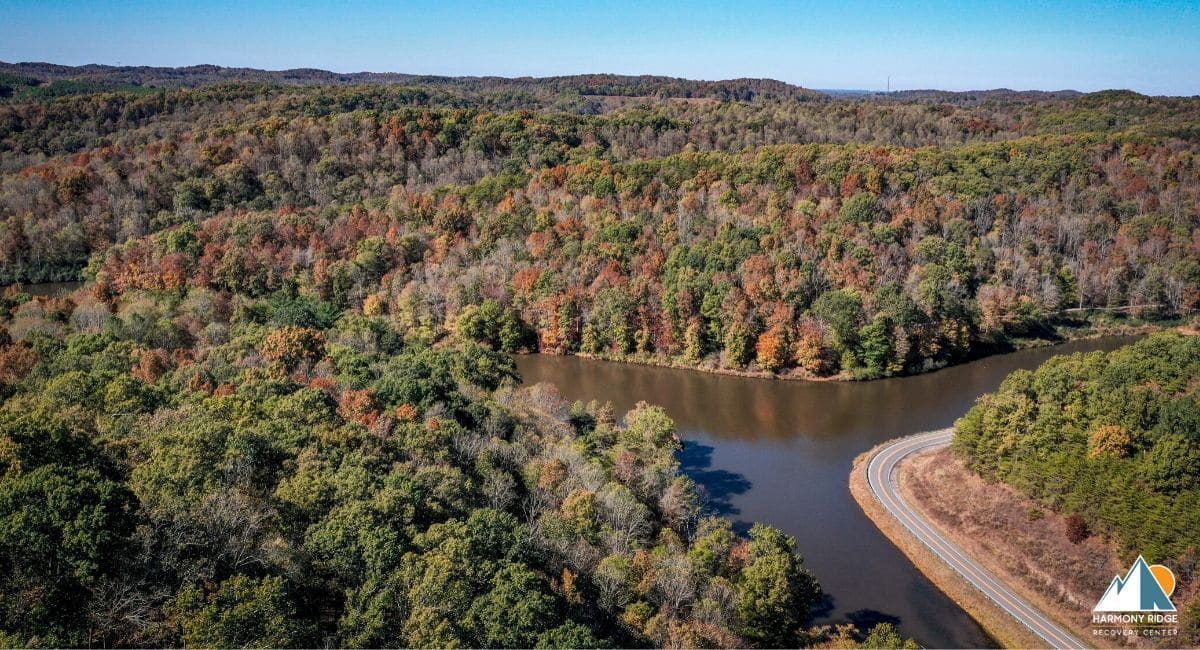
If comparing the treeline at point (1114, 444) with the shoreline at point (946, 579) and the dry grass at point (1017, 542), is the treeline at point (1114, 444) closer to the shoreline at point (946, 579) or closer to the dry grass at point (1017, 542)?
the dry grass at point (1017, 542)

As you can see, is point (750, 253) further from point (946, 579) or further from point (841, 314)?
point (946, 579)

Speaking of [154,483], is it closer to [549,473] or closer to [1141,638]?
[549,473]

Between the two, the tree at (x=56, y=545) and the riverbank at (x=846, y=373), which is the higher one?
the tree at (x=56, y=545)

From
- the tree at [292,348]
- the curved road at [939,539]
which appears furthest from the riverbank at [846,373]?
the tree at [292,348]

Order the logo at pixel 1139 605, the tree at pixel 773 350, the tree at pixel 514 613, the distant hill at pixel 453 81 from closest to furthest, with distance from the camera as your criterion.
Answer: the tree at pixel 514 613 → the logo at pixel 1139 605 → the tree at pixel 773 350 → the distant hill at pixel 453 81

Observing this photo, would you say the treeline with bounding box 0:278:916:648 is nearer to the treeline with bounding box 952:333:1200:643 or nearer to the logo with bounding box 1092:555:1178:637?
the logo with bounding box 1092:555:1178:637

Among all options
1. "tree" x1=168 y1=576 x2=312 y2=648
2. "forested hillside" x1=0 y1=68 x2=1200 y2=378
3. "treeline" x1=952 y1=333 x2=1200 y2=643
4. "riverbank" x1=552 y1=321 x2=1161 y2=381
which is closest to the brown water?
"riverbank" x1=552 y1=321 x2=1161 y2=381

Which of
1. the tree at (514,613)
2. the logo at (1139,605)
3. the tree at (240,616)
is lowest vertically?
the logo at (1139,605)

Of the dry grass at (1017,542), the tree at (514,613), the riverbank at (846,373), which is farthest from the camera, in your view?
the riverbank at (846,373)
